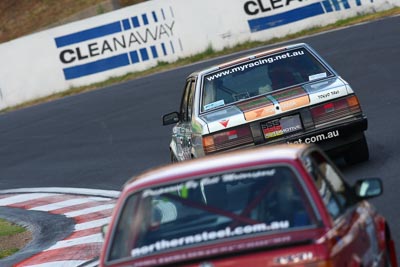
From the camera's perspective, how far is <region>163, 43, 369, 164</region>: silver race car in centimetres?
1164

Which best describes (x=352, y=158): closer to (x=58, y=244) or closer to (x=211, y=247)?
(x=58, y=244)

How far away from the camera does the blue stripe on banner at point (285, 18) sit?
2788cm

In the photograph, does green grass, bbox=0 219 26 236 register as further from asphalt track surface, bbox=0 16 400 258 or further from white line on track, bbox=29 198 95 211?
asphalt track surface, bbox=0 16 400 258

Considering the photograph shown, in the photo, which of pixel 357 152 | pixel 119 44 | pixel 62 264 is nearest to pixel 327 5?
pixel 119 44

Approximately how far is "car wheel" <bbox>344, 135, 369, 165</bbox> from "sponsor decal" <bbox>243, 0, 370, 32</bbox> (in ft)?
51.6

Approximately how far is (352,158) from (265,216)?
686 centimetres

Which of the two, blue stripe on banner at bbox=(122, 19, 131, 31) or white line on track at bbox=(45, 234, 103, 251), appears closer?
white line on track at bbox=(45, 234, 103, 251)

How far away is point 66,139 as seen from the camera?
21.5 m

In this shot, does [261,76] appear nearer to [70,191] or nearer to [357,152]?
[357,152]

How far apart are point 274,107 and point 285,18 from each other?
16497 millimetres

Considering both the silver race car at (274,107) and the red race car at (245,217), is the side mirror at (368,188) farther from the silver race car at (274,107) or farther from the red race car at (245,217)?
the silver race car at (274,107)

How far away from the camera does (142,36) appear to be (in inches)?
1129

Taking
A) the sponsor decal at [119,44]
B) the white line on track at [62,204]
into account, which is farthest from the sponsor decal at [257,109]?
the sponsor decal at [119,44]

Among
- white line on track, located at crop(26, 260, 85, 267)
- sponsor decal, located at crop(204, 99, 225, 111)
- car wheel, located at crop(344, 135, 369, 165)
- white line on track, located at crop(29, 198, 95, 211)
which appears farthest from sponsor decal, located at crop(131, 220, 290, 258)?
white line on track, located at crop(29, 198, 95, 211)
